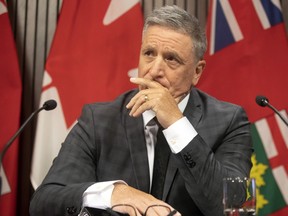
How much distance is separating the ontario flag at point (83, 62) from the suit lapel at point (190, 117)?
1.48 metres

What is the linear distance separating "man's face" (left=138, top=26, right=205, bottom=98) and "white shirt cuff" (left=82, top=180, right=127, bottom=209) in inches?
21.0

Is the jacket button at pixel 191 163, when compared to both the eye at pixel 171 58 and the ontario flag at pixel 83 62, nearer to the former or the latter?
the eye at pixel 171 58

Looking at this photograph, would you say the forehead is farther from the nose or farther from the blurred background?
the blurred background

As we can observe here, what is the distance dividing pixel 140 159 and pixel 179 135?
0.91 ft

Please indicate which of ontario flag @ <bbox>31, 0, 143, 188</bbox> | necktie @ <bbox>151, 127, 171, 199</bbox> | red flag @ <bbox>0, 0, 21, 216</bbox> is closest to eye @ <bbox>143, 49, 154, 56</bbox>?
necktie @ <bbox>151, 127, 171, 199</bbox>

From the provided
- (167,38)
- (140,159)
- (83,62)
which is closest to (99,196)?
(140,159)

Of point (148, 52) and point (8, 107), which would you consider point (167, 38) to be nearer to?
point (148, 52)

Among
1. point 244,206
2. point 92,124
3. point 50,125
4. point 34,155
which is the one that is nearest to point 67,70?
point 50,125

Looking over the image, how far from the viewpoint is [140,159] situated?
2.20 meters

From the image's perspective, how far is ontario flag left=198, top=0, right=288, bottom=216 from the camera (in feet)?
12.3

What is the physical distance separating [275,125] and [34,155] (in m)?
1.77

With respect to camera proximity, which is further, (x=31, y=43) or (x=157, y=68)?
(x=31, y=43)

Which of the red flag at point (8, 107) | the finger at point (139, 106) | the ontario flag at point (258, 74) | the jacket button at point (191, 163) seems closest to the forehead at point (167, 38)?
the finger at point (139, 106)

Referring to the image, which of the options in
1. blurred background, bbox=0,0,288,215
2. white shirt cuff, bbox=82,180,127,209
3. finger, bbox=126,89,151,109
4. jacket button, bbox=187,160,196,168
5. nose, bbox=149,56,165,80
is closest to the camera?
white shirt cuff, bbox=82,180,127,209
